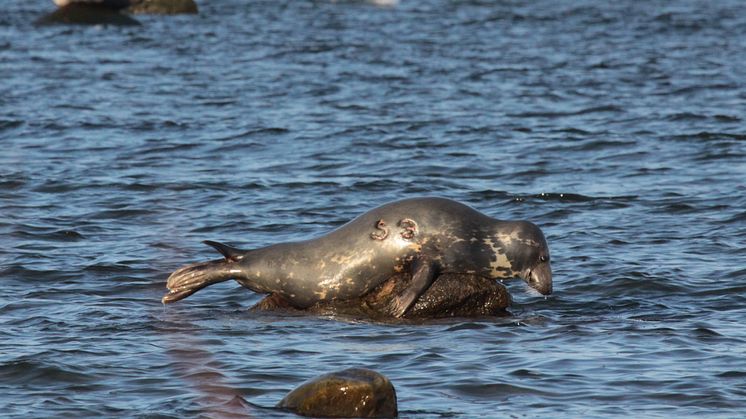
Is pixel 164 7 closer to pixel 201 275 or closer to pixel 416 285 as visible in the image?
pixel 201 275

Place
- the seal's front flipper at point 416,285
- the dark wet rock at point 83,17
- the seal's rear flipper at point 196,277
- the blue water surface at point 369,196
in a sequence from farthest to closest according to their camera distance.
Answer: the dark wet rock at point 83,17 → the seal's rear flipper at point 196,277 → the seal's front flipper at point 416,285 → the blue water surface at point 369,196

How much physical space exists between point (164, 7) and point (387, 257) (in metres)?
32.4

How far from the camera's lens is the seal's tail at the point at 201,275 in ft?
39.1

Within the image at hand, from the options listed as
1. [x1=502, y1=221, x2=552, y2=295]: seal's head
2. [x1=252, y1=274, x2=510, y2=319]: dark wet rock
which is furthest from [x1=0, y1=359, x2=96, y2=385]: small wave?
[x1=502, y1=221, x2=552, y2=295]: seal's head

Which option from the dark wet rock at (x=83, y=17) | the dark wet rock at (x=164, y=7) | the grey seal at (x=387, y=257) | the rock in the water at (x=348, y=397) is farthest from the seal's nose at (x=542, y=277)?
the dark wet rock at (x=164, y=7)

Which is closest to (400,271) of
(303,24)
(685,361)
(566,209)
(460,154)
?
(685,361)

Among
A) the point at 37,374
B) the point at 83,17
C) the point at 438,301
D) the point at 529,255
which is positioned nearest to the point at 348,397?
the point at 37,374

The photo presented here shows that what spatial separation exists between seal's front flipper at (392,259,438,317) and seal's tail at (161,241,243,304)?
135 cm

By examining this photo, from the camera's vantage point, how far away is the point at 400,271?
1183 centimetres

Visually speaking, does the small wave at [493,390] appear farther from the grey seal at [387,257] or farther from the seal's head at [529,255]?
the seal's head at [529,255]

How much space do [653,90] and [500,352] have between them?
16580 millimetres

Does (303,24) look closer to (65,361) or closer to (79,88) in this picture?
(79,88)

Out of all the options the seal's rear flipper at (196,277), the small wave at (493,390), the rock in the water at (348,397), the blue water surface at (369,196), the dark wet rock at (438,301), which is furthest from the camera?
the seal's rear flipper at (196,277)

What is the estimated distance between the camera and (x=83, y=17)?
3909cm
